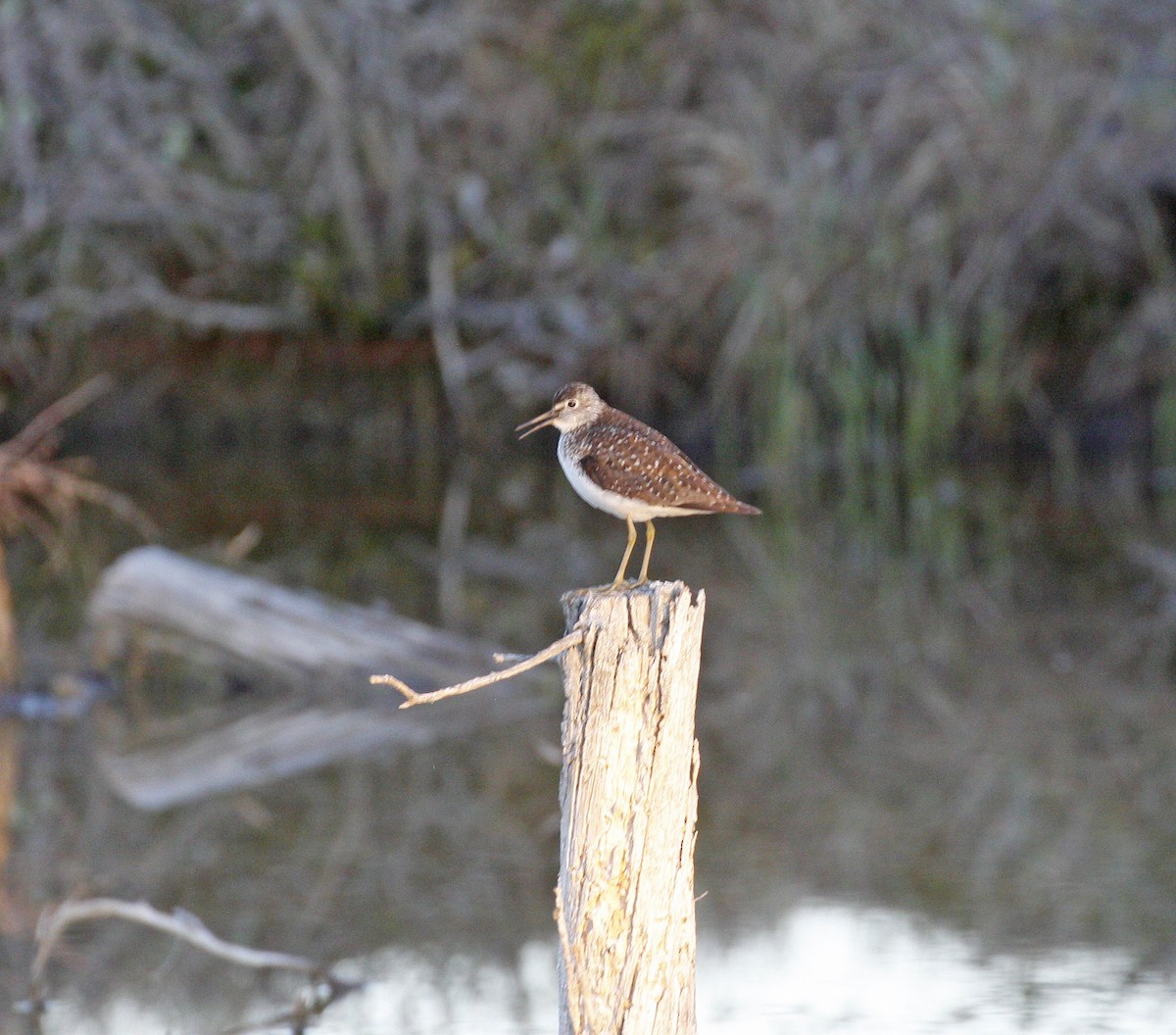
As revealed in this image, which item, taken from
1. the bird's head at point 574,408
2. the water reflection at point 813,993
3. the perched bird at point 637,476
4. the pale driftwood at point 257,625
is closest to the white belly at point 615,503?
the perched bird at point 637,476

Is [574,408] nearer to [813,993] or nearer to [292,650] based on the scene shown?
[813,993]

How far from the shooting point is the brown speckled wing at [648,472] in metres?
3.92

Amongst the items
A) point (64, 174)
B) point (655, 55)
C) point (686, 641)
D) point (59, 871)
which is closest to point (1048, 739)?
point (59, 871)

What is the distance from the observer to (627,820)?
3.28 metres

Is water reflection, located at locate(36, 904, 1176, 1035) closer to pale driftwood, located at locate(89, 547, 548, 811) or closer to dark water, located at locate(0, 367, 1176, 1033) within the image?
dark water, located at locate(0, 367, 1176, 1033)

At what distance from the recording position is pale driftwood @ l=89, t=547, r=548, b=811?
7.34 m

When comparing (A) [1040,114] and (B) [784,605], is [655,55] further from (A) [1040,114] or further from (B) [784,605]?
(B) [784,605]

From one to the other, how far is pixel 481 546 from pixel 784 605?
2.37 m

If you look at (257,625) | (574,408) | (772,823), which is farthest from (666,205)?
(574,408)

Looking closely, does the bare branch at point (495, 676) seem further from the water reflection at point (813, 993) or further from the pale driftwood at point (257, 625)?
the pale driftwood at point (257, 625)

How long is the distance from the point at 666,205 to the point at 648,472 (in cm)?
1094

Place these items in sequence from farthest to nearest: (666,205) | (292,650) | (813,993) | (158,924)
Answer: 1. (666,205)
2. (292,650)
3. (813,993)
4. (158,924)

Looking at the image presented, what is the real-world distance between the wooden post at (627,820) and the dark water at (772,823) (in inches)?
65.1

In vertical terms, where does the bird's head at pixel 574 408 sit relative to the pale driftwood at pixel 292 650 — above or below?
above
